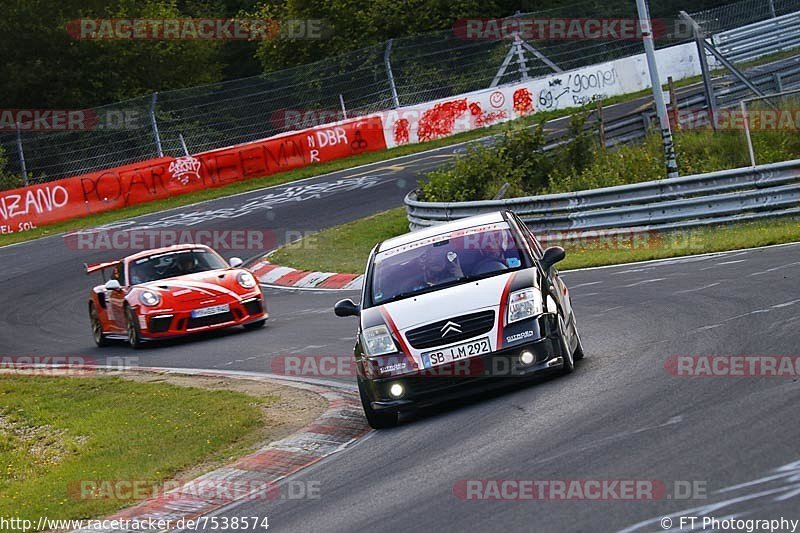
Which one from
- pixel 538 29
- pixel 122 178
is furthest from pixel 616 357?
pixel 538 29

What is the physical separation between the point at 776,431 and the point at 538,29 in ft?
108

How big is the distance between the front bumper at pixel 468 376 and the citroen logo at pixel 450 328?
0.26 metres

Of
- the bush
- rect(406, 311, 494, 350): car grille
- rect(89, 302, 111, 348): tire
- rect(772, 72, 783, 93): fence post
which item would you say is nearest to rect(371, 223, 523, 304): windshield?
rect(406, 311, 494, 350): car grille

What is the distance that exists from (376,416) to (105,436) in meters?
2.73

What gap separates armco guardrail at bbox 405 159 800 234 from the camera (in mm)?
18203

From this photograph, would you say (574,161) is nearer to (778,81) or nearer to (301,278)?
(301,278)

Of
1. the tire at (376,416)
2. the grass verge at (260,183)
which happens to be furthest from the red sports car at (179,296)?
the grass verge at (260,183)

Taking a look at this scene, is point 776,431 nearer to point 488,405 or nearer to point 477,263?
point 488,405

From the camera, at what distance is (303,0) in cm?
5381

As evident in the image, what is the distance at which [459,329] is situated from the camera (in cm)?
953

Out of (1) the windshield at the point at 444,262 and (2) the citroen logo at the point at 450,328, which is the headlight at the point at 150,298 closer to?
(1) the windshield at the point at 444,262

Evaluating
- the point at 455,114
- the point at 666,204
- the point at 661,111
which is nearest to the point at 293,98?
the point at 455,114

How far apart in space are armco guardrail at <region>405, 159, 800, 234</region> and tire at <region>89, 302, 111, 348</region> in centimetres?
681

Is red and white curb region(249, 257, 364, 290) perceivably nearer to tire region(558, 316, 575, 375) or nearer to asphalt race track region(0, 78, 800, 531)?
asphalt race track region(0, 78, 800, 531)
